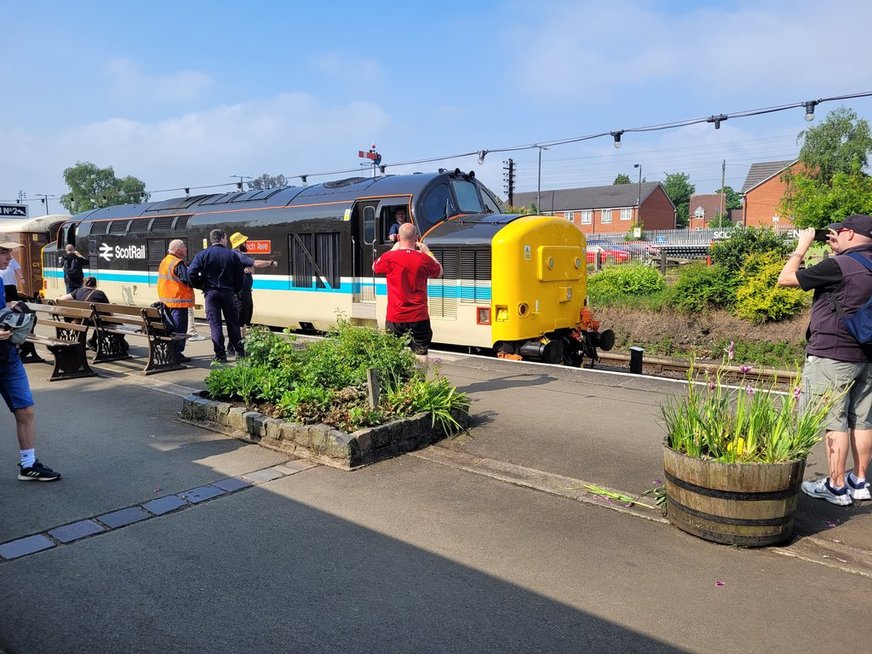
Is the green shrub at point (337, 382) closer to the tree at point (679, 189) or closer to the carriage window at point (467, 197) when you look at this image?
the carriage window at point (467, 197)

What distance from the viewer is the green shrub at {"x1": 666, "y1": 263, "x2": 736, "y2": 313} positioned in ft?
58.7

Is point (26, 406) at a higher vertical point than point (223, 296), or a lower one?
lower

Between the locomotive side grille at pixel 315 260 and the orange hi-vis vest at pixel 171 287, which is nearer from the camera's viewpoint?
the orange hi-vis vest at pixel 171 287

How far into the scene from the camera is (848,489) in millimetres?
4707

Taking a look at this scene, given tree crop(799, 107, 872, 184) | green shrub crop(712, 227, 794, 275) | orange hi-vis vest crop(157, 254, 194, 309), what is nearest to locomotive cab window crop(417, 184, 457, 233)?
orange hi-vis vest crop(157, 254, 194, 309)

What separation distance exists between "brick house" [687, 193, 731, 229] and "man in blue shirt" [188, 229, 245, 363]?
94.3m

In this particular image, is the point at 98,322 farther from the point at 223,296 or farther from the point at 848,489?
the point at 848,489

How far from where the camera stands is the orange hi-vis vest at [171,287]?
10.5m

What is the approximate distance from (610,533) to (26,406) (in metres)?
4.56

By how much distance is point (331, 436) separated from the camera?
5773mm

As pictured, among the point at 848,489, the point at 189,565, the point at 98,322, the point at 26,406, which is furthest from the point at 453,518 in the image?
the point at 98,322

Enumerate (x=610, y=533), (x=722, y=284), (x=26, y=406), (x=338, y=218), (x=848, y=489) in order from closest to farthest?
1. (x=610, y=533)
2. (x=848, y=489)
3. (x=26, y=406)
4. (x=338, y=218)
5. (x=722, y=284)

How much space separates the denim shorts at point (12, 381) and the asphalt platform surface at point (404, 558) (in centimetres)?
68

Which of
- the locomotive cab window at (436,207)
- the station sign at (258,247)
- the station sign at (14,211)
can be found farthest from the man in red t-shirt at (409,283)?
the station sign at (14,211)
